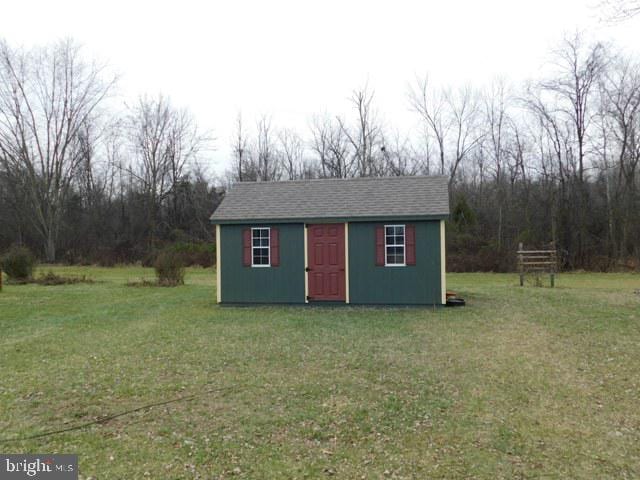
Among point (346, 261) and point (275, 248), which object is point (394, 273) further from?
point (275, 248)

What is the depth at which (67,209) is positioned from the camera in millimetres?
35750

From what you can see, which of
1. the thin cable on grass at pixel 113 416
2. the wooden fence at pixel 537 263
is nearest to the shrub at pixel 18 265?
the thin cable on grass at pixel 113 416

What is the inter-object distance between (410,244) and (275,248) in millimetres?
3565

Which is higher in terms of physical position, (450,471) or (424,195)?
(424,195)

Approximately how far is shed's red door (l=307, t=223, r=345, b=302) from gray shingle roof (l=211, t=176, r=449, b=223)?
426 mm

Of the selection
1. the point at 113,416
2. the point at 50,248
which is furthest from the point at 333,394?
the point at 50,248

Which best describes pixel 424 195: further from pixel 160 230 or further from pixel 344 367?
pixel 160 230

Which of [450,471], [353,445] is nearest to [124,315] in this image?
[353,445]

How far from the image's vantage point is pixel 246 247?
42.9 ft

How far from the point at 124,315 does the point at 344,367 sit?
7229 millimetres

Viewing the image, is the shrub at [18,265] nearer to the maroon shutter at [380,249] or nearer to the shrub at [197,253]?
the shrub at [197,253]


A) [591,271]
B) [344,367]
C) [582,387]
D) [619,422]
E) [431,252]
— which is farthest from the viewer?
[591,271]

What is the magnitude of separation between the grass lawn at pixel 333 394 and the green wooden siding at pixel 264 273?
6.90 feet

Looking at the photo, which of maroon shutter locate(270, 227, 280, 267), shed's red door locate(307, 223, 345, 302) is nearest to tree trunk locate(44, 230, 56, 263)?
maroon shutter locate(270, 227, 280, 267)
